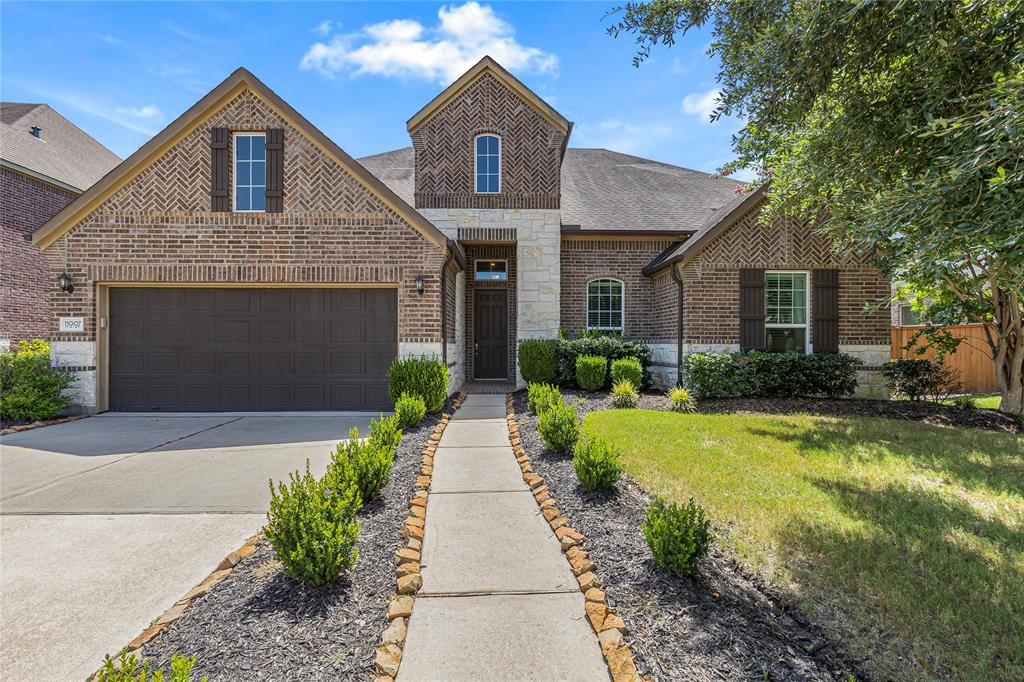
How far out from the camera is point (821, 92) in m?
4.75

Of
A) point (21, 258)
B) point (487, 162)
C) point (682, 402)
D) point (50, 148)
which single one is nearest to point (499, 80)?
point (487, 162)

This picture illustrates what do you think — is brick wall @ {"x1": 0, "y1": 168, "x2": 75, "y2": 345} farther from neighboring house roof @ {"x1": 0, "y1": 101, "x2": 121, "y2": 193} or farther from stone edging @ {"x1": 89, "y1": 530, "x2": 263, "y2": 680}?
stone edging @ {"x1": 89, "y1": 530, "x2": 263, "y2": 680}

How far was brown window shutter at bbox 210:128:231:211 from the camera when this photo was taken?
357 inches

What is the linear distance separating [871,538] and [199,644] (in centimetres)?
445

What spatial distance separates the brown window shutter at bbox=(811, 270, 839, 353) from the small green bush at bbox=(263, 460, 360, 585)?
10.6 m

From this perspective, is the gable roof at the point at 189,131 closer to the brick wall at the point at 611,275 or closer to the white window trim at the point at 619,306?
the brick wall at the point at 611,275

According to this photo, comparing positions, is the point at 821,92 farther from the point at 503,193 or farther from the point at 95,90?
the point at 95,90

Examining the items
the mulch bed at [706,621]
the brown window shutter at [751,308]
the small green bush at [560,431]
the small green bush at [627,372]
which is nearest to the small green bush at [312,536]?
the mulch bed at [706,621]

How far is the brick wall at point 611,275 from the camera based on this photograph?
12.5 m

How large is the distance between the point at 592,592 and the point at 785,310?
9.86 metres

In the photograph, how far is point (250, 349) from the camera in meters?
9.30

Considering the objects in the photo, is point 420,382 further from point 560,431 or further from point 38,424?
point 38,424

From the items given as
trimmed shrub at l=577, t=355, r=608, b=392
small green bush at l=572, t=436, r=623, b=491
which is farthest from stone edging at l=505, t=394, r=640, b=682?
trimmed shrub at l=577, t=355, r=608, b=392

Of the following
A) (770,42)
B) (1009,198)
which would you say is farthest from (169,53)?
(1009,198)
